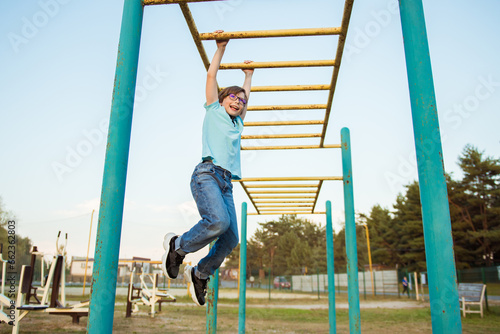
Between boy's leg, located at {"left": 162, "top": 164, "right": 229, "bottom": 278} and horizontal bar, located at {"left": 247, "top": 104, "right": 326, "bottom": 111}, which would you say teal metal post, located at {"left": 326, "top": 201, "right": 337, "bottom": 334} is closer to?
horizontal bar, located at {"left": 247, "top": 104, "right": 326, "bottom": 111}

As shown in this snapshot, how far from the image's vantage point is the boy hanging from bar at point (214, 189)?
2066mm

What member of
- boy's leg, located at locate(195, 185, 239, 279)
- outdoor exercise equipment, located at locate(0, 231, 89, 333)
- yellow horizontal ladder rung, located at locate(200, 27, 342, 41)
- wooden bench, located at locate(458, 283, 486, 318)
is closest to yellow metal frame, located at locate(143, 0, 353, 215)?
yellow horizontal ladder rung, located at locate(200, 27, 342, 41)

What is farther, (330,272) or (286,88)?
(330,272)

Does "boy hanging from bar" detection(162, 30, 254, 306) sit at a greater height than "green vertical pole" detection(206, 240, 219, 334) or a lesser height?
greater

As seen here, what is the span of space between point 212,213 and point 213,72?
879 mm

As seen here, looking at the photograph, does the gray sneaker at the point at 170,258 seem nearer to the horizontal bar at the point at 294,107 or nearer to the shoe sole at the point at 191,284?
the shoe sole at the point at 191,284

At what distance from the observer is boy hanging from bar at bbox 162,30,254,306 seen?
207 cm

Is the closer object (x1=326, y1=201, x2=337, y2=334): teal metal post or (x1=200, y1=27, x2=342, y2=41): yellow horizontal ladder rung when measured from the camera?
(x1=200, y1=27, x2=342, y2=41): yellow horizontal ladder rung

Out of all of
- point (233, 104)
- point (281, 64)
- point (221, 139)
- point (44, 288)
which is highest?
point (281, 64)

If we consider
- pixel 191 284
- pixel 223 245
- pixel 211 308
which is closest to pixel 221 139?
pixel 223 245

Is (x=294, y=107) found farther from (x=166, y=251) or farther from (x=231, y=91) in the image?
(x=166, y=251)

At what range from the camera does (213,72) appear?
2.29m

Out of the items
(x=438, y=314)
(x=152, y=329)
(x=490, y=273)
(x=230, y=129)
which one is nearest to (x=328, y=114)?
(x=230, y=129)

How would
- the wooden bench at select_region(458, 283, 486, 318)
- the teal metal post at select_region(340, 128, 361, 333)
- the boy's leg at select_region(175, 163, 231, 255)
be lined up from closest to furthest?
the boy's leg at select_region(175, 163, 231, 255), the teal metal post at select_region(340, 128, 361, 333), the wooden bench at select_region(458, 283, 486, 318)
